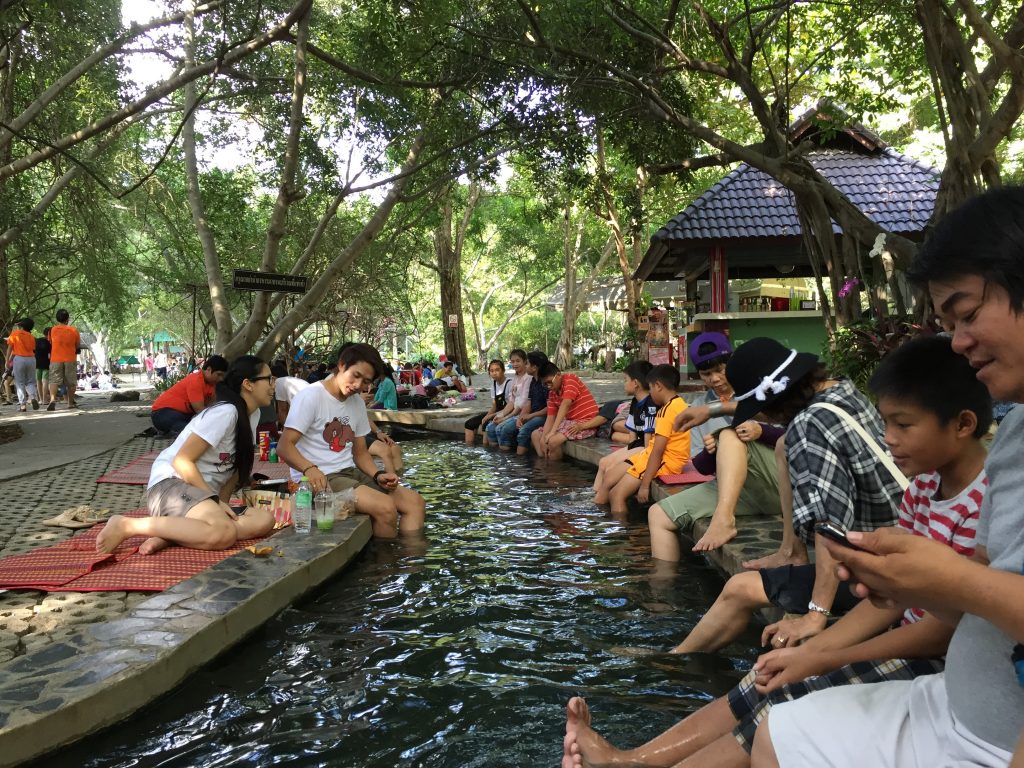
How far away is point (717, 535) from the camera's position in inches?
208

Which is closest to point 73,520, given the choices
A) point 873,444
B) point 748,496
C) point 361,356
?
point 361,356

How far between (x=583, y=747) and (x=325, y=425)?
4589 millimetres

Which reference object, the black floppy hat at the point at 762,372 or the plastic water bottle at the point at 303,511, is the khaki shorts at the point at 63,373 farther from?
the black floppy hat at the point at 762,372

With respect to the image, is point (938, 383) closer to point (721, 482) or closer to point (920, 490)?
point (920, 490)

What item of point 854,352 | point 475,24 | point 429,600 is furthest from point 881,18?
point 429,600

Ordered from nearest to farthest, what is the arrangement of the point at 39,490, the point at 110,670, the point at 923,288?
1. the point at 923,288
2. the point at 110,670
3. the point at 39,490

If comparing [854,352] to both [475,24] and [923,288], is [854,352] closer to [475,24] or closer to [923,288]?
[475,24]

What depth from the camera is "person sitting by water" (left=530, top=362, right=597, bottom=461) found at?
11469mm

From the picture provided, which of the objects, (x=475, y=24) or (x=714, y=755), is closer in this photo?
(x=714, y=755)

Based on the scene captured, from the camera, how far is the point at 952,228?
5.81 ft

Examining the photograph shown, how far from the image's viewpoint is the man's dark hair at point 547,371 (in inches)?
471

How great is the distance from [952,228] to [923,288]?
163mm

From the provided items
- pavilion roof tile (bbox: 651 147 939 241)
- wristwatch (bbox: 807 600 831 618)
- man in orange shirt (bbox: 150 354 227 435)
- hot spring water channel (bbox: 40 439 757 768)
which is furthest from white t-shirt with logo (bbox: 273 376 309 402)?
wristwatch (bbox: 807 600 831 618)

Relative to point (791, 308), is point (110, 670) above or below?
below
